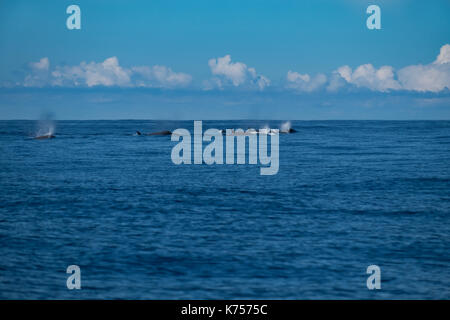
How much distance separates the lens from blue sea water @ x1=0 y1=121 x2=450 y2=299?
811 inches

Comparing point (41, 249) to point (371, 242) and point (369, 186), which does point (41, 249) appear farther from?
point (369, 186)

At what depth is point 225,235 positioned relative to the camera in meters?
27.7

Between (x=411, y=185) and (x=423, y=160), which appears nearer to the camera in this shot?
(x=411, y=185)

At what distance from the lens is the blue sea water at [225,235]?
2059 cm

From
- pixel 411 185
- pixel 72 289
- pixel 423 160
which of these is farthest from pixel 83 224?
pixel 423 160

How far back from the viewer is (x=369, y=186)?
1727 inches

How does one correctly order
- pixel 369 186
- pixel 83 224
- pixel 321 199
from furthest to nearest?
pixel 369 186
pixel 321 199
pixel 83 224

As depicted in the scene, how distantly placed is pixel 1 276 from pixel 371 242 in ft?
57.5
